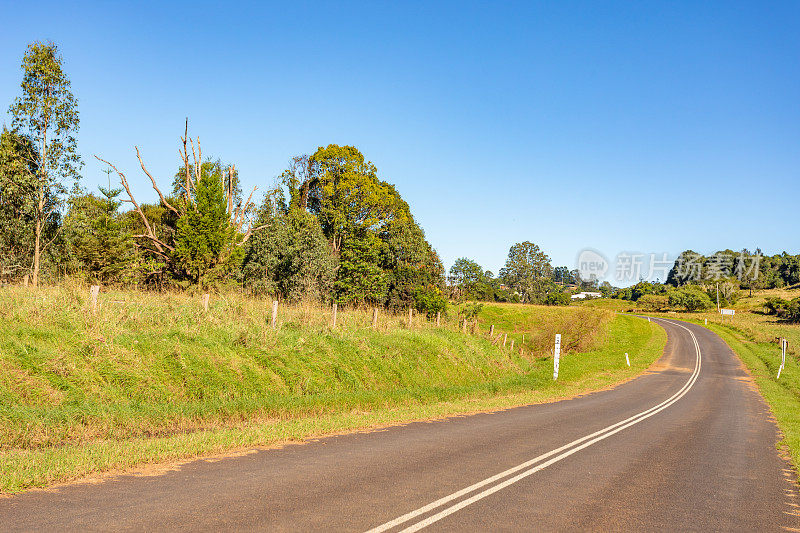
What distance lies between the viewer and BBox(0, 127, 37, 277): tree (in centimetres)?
3042

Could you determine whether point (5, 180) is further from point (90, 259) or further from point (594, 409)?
point (594, 409)

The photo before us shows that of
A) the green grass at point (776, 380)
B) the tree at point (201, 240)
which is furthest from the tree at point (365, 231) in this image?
the green grass at point (776, 380)

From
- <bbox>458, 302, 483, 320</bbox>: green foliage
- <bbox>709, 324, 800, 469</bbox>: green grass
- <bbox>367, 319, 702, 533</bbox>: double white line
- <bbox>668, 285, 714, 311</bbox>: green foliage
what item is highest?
<bbox>668, 285, 714, 311</bbox>: green foliage

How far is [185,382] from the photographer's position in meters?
13.0

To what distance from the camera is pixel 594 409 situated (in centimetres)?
1800

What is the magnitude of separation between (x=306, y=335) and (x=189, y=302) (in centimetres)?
462

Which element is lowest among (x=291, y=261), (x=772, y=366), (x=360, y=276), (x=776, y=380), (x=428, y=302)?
(x=776, y=380)

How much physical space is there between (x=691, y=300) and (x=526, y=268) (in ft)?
134

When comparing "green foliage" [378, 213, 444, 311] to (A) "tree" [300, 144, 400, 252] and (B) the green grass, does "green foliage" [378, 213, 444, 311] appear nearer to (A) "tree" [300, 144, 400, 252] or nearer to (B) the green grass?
(A) "tree" [300, 144, 400, 252]

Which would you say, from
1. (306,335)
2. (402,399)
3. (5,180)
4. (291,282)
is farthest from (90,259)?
(402,399)

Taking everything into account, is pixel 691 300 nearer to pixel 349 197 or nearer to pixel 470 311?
pixel 470 311

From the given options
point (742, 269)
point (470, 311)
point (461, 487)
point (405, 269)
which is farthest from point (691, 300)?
point (461, 487)

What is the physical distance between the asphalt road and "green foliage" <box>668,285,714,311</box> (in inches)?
4689

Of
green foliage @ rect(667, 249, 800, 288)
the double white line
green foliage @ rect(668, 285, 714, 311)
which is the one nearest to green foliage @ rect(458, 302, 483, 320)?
the double white line
